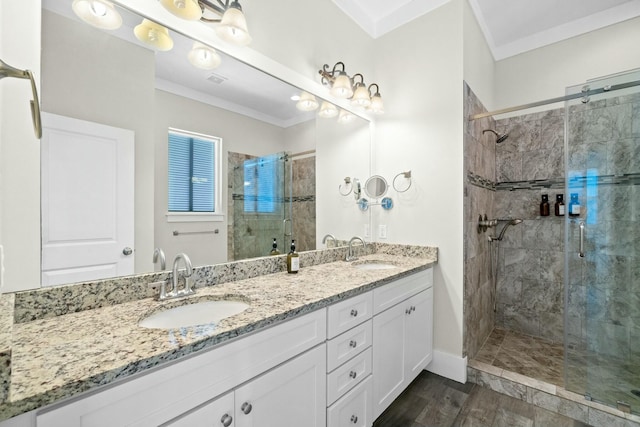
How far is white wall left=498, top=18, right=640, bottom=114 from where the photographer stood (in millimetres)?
2334

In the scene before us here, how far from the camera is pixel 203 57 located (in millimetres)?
1409

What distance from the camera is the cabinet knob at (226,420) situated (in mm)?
849

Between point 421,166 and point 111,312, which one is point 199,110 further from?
point 421,166

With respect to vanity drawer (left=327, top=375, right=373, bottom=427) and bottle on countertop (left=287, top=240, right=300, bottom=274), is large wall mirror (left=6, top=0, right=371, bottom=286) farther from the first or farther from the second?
vanity drawer (left=327, top=375, right=373, bottom=427)

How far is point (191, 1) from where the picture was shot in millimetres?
1228

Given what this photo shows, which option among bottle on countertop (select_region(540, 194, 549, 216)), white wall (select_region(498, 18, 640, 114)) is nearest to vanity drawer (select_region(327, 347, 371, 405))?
bottle on countertop (select_region(540, 194, 549, 216))

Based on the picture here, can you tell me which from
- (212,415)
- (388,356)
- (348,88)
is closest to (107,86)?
(212,415)

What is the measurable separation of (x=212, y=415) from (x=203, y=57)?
152 centimetres

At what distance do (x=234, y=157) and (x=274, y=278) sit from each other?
71 centimetres

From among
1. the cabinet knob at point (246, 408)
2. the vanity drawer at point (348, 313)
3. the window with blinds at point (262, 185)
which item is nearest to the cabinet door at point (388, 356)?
the vanity drawer at point (348, 313)

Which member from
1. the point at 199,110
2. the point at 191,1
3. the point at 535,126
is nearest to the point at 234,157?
the point at 199,110

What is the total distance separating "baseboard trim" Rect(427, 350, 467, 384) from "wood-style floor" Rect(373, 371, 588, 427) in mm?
64

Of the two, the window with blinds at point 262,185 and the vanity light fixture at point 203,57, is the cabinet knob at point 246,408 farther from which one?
the vanity light fixture at point 203,57

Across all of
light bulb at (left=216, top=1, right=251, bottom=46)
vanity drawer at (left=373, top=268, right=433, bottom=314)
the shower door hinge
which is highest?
light bulb at (left=216, top=1, right=251, bottom=46)
